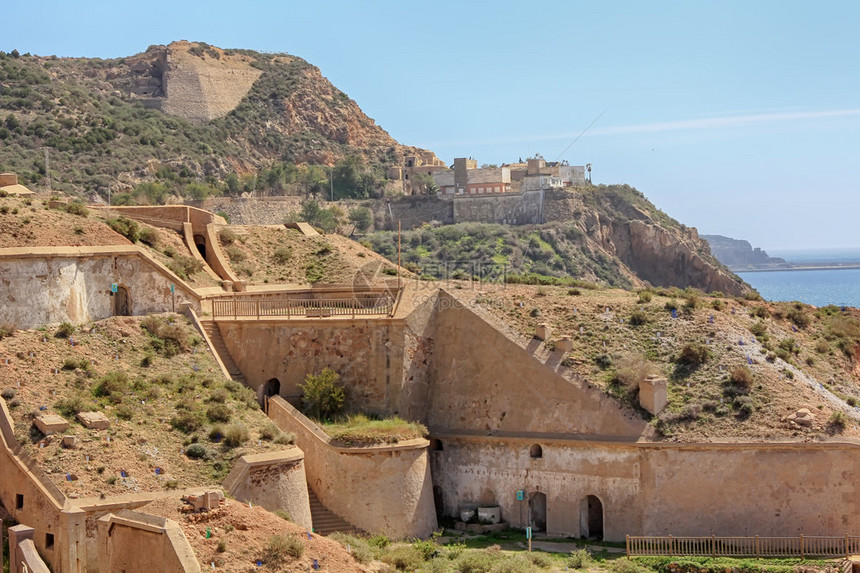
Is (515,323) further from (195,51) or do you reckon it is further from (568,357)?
(195,51)

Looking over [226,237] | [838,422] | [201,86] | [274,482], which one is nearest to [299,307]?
[226,237]

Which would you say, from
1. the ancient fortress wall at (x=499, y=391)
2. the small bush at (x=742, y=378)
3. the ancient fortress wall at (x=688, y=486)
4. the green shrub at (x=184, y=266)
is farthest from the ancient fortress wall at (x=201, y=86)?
the small bush at (x=742, y=378)

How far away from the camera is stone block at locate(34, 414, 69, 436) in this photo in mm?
27516

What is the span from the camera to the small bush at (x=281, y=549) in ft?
78.9

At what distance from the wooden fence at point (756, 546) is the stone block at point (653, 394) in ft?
12.1

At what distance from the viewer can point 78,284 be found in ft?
109

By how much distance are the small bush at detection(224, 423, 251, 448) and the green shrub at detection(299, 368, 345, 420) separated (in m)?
4.11

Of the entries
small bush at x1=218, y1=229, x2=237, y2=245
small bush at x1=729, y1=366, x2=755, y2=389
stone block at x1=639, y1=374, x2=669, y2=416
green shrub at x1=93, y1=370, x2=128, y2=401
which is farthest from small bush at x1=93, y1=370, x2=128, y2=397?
small bush at x1=729, y1=366, x2=755, y2=389

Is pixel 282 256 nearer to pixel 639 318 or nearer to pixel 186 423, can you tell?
pixel 639 318

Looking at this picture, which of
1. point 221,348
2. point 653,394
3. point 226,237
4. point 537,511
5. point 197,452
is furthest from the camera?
point 226,237

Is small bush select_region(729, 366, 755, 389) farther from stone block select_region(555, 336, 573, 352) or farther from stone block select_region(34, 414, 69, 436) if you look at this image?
stone block select_region(34, 414, 69, 436)

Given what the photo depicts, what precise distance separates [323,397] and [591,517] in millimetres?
8242

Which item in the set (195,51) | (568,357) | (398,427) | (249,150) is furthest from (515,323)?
(195,51)

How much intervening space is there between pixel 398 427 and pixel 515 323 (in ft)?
17.2
